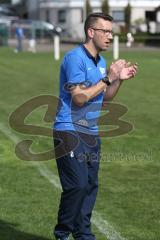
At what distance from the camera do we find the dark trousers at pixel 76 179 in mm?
5988

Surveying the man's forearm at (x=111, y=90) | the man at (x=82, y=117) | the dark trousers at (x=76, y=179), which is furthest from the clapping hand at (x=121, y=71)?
the dark trousers at (x=76, y=179)

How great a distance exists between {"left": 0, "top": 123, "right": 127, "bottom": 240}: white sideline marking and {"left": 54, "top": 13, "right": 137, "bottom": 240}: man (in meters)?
0.85

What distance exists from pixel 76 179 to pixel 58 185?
3.25m

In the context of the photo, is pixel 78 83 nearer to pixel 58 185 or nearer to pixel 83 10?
pixel 58 185

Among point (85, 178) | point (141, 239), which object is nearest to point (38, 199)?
point (141, 239)

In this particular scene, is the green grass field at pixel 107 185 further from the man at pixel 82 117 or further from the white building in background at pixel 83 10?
the white building in background at pixel 83 10

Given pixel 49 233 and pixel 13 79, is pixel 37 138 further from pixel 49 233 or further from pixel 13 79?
pixel 13 79

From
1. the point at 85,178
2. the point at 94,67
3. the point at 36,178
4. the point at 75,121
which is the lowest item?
the point at 36,178

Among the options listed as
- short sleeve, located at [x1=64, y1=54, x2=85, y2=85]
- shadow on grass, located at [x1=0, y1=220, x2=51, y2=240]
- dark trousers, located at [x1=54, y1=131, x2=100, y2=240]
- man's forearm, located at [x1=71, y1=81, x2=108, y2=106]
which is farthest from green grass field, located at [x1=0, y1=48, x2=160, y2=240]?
short sleeve, located at [x1=64, y1=54, x2=85, y2=85]

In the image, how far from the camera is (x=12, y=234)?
7.08m

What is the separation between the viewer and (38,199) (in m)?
8.48

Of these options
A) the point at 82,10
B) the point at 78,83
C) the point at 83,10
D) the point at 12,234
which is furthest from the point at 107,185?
the point at 82,10

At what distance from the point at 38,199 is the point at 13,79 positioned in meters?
17.5

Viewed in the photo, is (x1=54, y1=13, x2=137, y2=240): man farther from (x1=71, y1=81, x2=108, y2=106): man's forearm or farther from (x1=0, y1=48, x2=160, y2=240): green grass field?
(x1=0, y1=48, x2=160, y2=240): green grass field
